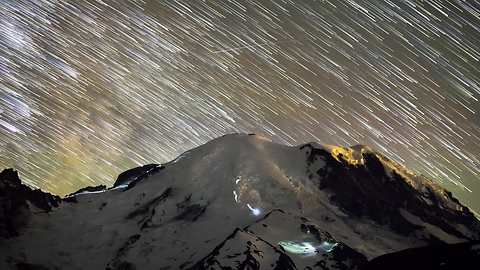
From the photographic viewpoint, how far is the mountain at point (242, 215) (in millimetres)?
93062

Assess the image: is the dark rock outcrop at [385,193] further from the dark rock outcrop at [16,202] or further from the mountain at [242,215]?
the dark rock outcrop at [16,202]

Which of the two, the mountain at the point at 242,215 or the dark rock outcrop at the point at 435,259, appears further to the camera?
the mountain at the point at 242,215

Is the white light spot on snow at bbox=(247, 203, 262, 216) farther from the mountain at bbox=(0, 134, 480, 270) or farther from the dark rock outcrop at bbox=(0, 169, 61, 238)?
the dark rock outcrop at bbox=(0, 169, 61, 238)

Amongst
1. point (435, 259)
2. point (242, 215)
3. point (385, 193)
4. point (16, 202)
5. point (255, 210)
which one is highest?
point (435, 259)

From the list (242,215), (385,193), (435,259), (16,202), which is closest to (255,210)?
(242,215)

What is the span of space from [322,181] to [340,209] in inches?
410

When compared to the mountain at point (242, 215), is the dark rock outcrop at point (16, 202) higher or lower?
lower

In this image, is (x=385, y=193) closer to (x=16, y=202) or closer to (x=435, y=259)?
(x=16, y=202)

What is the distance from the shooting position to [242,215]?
4284 inches

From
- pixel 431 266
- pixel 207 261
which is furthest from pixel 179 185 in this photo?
pixel 431 266

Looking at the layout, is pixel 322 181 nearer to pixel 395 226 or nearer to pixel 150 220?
pixel 395 226

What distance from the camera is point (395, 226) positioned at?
115188 mm

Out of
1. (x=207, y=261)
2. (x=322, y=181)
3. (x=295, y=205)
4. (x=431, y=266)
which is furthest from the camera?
(x=322, y=181)

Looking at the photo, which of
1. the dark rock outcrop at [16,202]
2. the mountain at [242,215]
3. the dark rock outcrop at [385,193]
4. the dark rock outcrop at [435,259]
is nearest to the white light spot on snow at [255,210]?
the mountain at [242,215]
